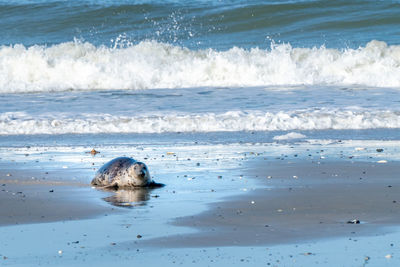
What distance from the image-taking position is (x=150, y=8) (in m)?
24.4

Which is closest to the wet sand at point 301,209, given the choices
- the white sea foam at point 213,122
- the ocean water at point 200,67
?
the ocean water at point 200,67

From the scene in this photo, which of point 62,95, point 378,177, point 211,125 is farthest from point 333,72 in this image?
point 378,177

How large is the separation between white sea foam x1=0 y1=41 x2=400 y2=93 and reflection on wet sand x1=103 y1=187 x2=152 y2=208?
9364 millimetres

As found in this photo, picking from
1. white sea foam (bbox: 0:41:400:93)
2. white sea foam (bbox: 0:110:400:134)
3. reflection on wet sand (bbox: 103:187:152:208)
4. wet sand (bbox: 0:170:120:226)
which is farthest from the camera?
white sea foam (bbox: 0:41:400:93)

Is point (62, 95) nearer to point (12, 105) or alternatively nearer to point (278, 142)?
point (12, 105)

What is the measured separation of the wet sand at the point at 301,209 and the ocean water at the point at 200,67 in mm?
2628

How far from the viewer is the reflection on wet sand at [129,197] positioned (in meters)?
5.97

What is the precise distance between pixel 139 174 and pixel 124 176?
199mm

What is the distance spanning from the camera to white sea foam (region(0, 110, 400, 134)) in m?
10.5

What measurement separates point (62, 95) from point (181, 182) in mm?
8647

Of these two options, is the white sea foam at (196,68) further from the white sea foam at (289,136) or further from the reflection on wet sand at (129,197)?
the reflection on wet sand at (129,197)

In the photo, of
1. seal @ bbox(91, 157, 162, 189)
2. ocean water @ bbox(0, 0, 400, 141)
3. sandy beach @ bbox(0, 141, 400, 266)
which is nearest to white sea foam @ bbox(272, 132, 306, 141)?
ocean water @ bbox(0, 0, 400, 141)

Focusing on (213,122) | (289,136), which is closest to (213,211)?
(289,136)

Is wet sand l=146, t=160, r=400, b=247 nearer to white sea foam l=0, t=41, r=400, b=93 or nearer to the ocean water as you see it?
the ocean water
